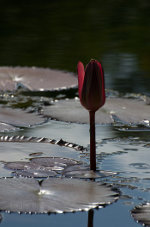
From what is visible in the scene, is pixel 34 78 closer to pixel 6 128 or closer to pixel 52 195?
pixel 6 128

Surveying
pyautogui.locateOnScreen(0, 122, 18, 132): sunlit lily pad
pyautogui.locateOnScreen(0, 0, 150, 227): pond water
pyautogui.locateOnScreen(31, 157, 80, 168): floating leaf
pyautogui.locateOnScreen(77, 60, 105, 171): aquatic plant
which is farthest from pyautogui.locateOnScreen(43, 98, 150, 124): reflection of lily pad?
pyautogui.locateOnScreen(77, 60, 105, 171): aquatic plant

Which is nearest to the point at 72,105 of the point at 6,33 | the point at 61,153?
the point at 61,153

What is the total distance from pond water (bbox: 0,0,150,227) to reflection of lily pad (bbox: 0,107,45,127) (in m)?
0.03

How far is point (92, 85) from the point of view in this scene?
1.32 metres

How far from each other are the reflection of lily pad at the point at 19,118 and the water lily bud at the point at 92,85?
0.54 m

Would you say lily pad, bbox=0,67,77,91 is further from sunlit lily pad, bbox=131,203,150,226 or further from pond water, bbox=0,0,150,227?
sunlit lily pad, bbox=131,203,150,226

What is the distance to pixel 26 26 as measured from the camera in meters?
3.80

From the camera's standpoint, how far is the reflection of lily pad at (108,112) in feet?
6.37

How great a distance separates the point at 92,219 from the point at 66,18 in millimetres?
2955

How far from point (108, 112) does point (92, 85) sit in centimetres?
69

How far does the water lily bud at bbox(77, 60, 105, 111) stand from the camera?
4.32 ft

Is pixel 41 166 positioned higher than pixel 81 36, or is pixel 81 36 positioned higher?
pixel 81 36

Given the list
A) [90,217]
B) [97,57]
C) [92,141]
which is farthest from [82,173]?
[97,57]

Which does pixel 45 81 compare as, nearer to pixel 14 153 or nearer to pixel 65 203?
pixel 14 153
